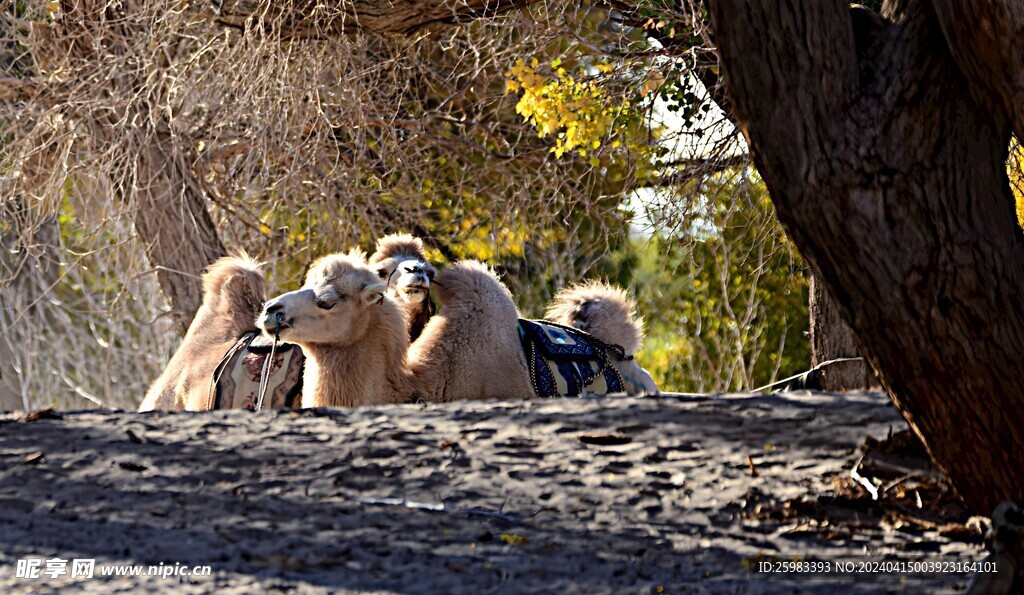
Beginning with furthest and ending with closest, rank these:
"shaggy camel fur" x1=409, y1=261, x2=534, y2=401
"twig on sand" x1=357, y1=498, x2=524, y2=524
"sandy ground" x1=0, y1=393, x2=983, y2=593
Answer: "shaggy camel fur" x1=409, y1=261, x2=534, y2=401 < "twig on sand" x1=357, y1=498, x2=524, y2=524 < "sandy ground" x1=0, y1=393, x2=983, y2=593

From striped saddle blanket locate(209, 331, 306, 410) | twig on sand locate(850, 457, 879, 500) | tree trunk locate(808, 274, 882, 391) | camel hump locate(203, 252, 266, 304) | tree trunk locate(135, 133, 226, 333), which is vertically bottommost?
twig on sand locate(850, 457, 879, 500)

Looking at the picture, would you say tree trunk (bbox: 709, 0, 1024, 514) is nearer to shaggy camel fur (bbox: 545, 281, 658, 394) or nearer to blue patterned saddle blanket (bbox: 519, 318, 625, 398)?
blue patterned saddle blanket (bbox: 519, 318, 625, 398)

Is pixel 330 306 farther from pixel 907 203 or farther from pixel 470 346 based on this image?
pixel 907 203

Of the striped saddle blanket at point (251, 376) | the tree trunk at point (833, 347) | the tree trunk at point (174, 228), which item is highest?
the tree trunk at point (174, 228)

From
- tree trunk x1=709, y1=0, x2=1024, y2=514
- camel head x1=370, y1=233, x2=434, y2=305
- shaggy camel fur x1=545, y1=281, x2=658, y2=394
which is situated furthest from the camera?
shaggy camel fur x1=545, y1=281, x2=658, y2=394

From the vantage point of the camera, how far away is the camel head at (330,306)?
20.7 feet

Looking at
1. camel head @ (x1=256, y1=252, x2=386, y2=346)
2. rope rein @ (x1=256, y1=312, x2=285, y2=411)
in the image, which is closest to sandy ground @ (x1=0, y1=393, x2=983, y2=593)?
camel head @ (x1=256, y1=252, x2=386, y2=346)

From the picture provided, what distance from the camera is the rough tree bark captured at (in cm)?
643

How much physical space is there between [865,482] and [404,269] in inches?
149

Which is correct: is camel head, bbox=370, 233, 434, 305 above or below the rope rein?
above

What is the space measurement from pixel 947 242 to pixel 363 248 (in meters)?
9.89

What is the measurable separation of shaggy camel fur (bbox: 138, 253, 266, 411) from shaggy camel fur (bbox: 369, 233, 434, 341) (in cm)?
81

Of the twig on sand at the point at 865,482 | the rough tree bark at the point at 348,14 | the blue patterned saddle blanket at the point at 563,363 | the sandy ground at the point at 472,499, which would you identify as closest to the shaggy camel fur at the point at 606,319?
the blue patterned saddle blanket at the point at 563,363

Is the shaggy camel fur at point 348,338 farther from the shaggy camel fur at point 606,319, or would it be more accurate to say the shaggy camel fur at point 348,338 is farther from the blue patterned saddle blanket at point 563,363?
the shaggy camel fur at point 606,319
